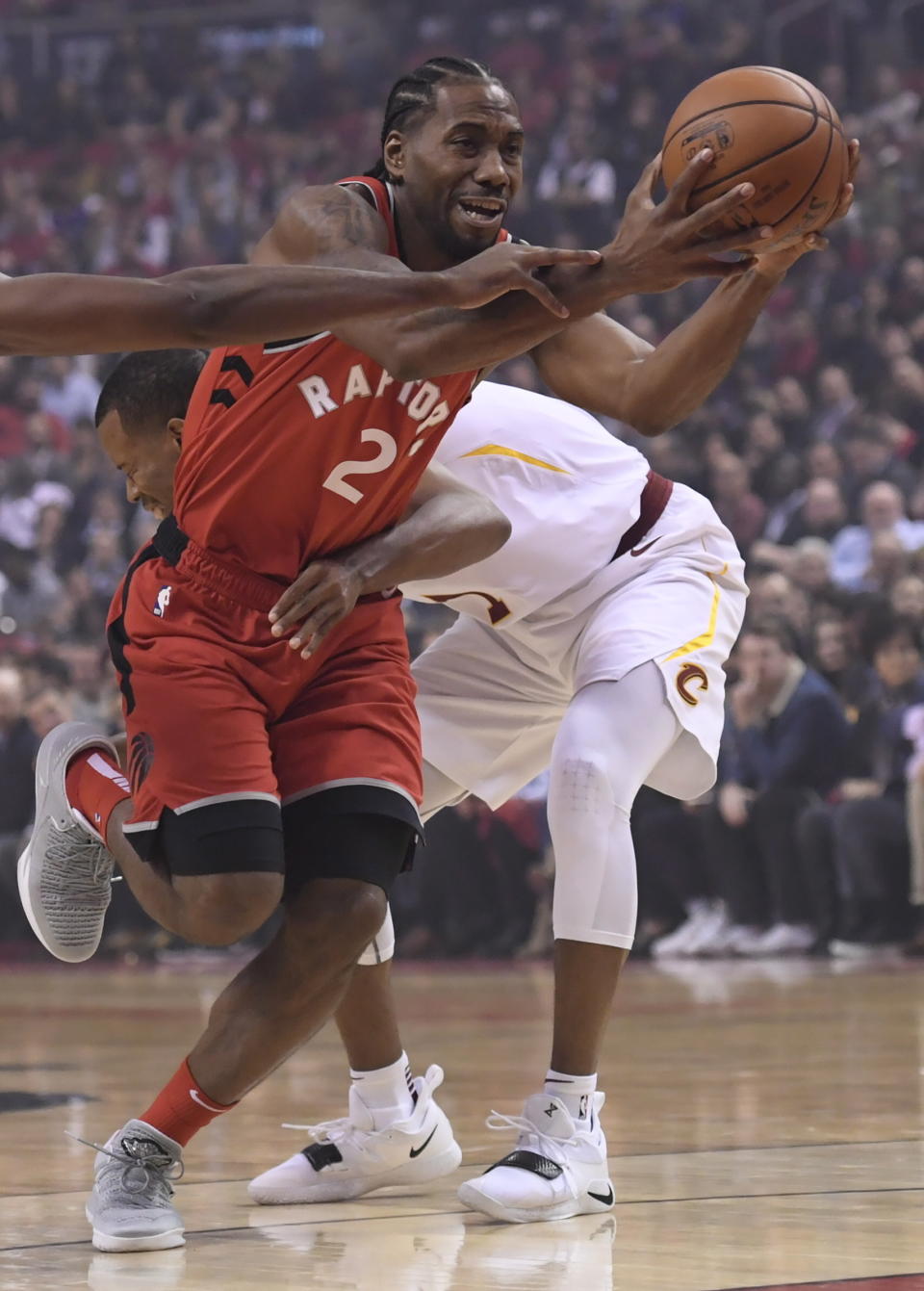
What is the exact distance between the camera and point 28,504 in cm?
1495

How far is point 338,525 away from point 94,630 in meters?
9.66

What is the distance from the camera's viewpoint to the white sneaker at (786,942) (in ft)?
32.9

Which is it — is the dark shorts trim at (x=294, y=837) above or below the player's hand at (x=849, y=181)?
below

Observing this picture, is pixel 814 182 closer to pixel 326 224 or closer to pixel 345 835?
pixel 326 224

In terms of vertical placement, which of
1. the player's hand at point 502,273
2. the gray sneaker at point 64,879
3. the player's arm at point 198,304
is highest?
the player's hand at point 502,273

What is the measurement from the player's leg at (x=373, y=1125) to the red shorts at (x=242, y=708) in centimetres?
41

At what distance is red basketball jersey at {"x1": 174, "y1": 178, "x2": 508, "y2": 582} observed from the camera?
3518 millimetres

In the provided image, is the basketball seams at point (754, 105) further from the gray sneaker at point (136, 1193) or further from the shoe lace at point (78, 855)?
the gray sneaker at point (136, 1193)

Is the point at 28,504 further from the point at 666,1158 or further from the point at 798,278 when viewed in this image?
the point at 666,1158

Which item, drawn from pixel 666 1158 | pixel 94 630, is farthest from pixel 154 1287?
pixel 94 630

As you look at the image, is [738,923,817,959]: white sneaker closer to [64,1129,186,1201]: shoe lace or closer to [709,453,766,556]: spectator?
[709,453,766,556]: spectator

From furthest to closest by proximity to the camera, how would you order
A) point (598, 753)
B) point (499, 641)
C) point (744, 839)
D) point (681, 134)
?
1. point (744, 839)
2. point (499, 641)
3. point (598, 753)
4. point (681, 134)

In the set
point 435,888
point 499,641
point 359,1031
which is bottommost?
point 435,888

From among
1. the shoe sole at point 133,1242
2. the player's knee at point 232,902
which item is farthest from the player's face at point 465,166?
the shoe sole at point 133,1242
